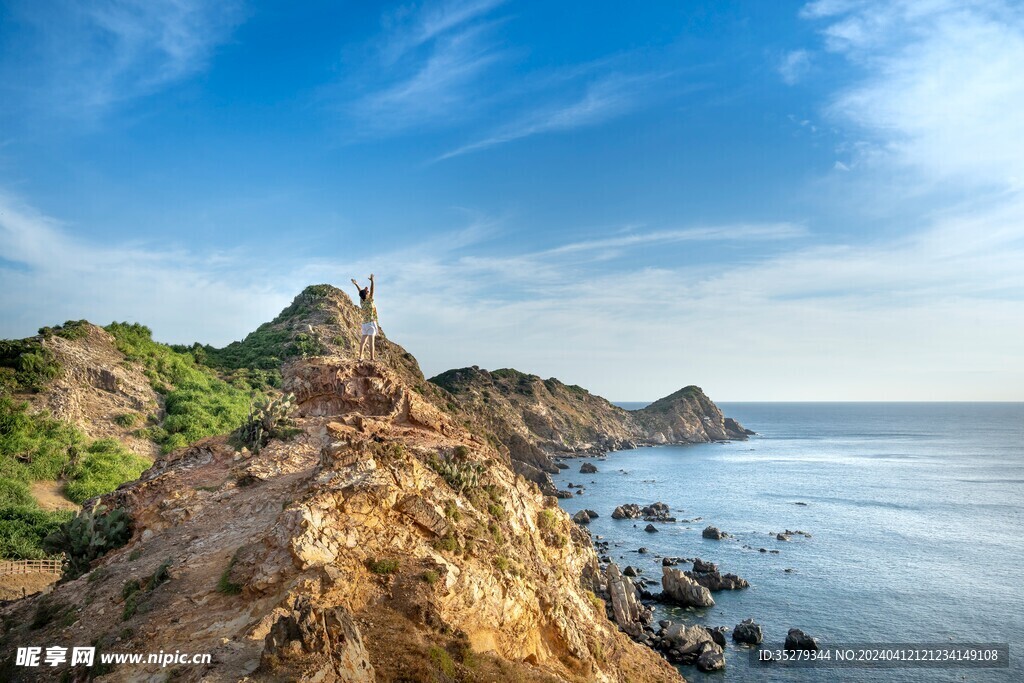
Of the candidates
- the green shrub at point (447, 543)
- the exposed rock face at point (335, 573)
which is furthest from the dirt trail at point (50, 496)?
the green shrub at point (447, 543)

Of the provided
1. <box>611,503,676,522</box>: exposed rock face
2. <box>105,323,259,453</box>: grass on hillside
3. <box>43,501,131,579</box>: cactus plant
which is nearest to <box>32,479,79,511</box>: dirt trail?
<box>105,323,259,453</box>: grass on hillside

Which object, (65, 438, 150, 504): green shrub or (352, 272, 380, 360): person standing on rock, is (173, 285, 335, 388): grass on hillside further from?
(352, 272, 380, 360): person standing on rock

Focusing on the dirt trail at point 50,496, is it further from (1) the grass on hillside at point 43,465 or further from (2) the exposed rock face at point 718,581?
(2) the exposed rock face at point 718,581

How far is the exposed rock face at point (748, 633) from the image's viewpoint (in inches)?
1373

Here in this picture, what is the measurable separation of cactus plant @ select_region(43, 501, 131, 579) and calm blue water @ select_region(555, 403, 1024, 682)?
29.2 metres

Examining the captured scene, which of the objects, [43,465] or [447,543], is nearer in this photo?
[447,543]

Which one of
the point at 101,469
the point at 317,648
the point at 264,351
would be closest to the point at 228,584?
the point at 317,648

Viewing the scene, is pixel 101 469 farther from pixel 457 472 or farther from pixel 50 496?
pixel 457 472

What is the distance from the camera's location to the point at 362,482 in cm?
1277

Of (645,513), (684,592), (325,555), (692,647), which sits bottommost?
(692,647)

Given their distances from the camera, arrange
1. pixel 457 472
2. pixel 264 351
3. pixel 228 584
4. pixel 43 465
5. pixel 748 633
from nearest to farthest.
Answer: pixel 228 584 < pixel 457 472 < pixel 43 465 < pixel 748 633 < pixel 264 351

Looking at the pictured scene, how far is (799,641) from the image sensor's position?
34.1 metres

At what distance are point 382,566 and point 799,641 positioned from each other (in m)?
33.5

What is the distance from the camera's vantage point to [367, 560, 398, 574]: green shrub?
1098cm
